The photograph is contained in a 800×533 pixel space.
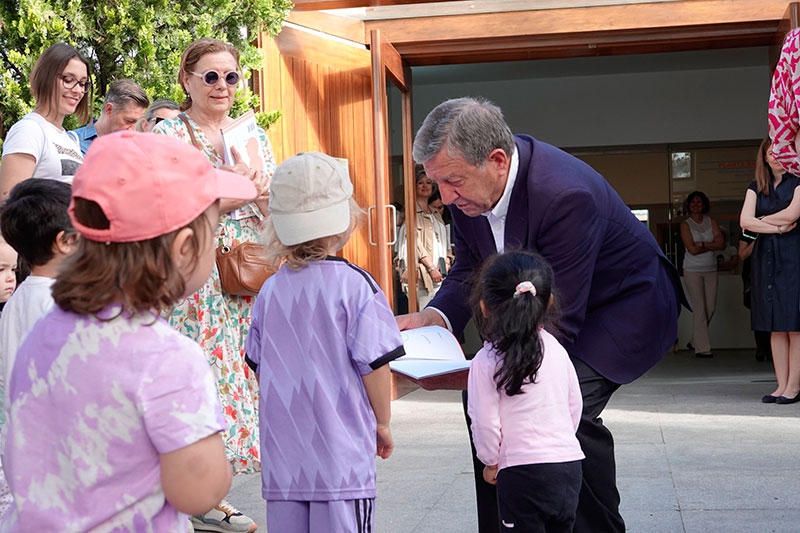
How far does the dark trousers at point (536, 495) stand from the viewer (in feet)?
9.54

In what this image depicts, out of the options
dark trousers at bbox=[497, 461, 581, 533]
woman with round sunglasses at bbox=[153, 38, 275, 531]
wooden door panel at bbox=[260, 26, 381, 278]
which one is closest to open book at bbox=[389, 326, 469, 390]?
dark trousers at bbox=[497, 461, 581, 533]

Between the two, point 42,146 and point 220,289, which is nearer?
point 42,146

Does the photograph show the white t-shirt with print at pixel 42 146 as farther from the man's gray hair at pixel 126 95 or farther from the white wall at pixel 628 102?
the white wall at pixel 628 102

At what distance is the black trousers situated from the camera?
323cm

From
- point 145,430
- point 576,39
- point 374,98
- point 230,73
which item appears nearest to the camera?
point 145,430

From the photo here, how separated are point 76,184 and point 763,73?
13.0 metres

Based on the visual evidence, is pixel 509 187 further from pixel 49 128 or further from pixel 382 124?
pixel 382 124

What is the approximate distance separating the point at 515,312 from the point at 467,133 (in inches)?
21.9

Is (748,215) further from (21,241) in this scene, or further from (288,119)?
(21,241)

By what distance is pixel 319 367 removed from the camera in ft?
8.87

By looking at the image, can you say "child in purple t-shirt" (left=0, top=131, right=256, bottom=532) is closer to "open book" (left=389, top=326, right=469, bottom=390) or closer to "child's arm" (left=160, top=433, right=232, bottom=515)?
"child's arm" (left=160, top=433, right=232, bottom=515)

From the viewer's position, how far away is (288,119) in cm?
760

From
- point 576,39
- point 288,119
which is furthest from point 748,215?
point 288,119

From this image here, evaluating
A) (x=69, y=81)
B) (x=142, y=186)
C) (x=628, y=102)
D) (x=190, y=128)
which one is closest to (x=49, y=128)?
(x=69, y=81)
